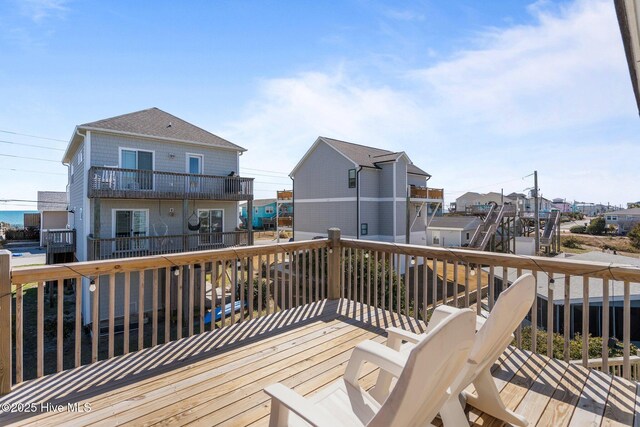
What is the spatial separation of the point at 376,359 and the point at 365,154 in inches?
733

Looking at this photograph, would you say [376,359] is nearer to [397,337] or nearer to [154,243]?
[397,337]

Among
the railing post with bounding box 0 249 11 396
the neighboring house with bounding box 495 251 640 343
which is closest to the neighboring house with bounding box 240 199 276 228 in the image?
the neighboring house with bounding box 495 251 640 343

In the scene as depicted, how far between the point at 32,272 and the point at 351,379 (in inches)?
96.9

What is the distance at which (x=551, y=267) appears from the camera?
8.69 ft

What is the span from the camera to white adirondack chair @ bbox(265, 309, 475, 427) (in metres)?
1.08

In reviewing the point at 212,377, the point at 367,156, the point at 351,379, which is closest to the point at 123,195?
the point at 212,377

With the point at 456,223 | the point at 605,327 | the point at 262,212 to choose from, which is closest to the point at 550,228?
the point at 456,223

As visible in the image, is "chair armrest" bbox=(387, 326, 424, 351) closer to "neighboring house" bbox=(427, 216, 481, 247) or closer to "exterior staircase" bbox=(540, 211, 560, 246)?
"neighboring house" bbox=(427, 216, 481, 247)

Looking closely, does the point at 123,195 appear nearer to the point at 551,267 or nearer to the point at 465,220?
the point at 551,267

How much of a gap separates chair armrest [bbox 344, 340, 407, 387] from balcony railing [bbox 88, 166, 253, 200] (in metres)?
11.2

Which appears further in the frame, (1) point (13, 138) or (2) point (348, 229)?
(1) point (13, 138)

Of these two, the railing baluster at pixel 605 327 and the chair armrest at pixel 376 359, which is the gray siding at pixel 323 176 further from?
→ the chair armrest at pixel 376 359

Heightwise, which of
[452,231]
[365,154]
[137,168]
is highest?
[365,154]

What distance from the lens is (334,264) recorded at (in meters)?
4.41
